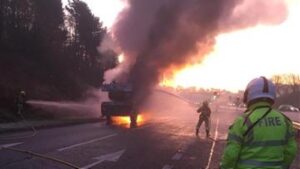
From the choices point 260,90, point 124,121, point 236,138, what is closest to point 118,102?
point 124,121

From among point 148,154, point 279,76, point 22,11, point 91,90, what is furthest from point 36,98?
point 279,76

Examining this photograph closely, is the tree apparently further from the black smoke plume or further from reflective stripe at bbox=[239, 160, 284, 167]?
reflective stripe at bbox=[239, 160, 284, 167]

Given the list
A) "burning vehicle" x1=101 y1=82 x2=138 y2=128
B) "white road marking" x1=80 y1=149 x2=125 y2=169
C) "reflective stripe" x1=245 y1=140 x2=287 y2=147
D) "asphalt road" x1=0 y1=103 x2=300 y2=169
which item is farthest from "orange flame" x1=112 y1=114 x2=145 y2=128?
"reflective stripe" x1=245 y1=140 x2=287 y2=147

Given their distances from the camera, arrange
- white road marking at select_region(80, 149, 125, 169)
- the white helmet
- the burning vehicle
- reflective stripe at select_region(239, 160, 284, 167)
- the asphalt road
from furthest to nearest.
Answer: the burning vehicle, white road marking at select_region(80, 149, 125, 169), the asphalt road, the white helmet, reflective stripe at select_region(239, 160, 284, 167)

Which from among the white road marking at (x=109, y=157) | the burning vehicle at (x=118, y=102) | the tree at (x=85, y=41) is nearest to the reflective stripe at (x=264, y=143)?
the white road marking at (x=109, y=157)

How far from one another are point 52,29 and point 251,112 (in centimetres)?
5092

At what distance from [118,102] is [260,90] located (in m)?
27.2

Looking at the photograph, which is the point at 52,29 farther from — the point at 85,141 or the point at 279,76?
the point at 279,76

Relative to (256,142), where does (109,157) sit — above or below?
below

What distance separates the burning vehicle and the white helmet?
25.8 metres

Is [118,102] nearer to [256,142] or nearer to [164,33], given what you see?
[164,33]

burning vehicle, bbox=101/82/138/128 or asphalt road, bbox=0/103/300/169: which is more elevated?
burning vehicle, bbox=101/82/138/128

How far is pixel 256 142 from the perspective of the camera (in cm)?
457

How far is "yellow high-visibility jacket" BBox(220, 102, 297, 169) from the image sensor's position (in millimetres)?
4531
